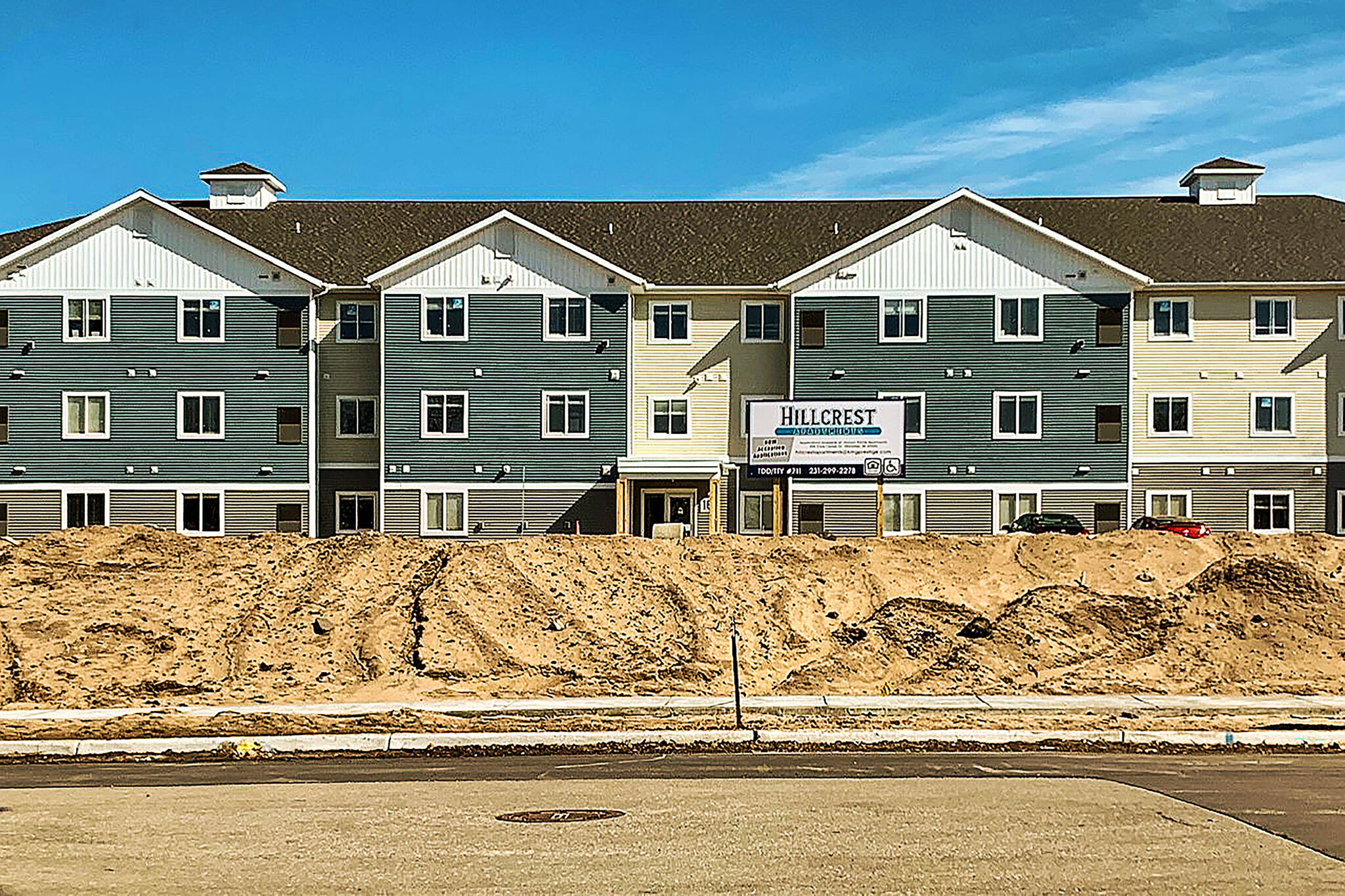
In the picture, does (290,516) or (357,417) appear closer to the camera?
(290,516)

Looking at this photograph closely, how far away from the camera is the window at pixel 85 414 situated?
190 feet

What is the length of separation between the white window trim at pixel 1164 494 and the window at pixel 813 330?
1294cm

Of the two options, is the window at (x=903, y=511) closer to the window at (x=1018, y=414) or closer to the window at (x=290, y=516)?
the window at (x=1018, y=414)

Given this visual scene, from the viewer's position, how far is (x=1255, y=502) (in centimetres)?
5822

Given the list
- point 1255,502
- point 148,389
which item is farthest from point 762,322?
point 148,389

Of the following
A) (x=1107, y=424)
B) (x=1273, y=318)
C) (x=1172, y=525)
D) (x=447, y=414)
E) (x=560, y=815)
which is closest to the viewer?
(x=560, y=815)

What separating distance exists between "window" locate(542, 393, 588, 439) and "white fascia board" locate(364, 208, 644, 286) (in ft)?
15.0

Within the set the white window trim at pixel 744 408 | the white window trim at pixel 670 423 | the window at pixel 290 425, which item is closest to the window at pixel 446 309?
the window at pixel 290 425

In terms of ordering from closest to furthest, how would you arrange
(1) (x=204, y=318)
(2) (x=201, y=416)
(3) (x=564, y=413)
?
(3) (x=564, y=413) < (2) (x=201, y=416) < (1) (x=204, y=318)

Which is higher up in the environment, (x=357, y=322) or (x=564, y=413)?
(x=357, y=322)

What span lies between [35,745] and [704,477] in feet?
129

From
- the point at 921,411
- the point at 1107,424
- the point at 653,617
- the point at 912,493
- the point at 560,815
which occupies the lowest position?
the point at 560,815

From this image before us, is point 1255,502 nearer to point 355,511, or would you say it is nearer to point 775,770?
point 355,511

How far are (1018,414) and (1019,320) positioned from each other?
3.38 m
